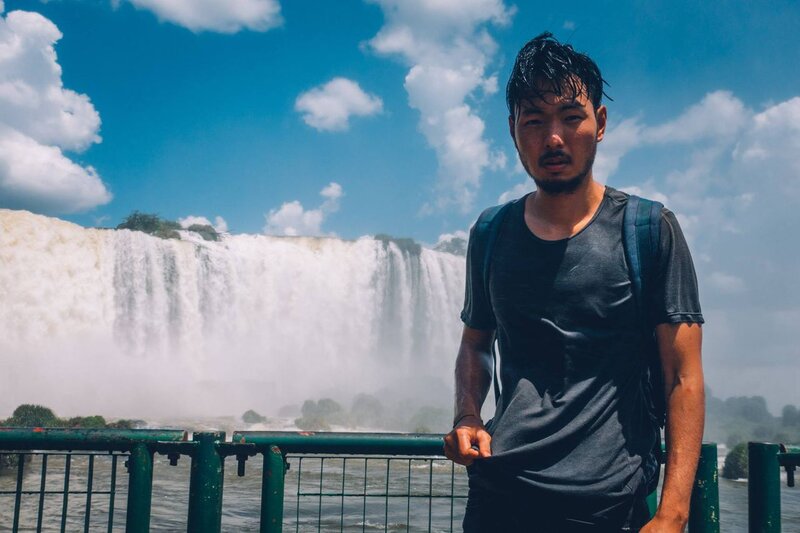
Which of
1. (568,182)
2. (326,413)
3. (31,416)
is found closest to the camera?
(568,182)

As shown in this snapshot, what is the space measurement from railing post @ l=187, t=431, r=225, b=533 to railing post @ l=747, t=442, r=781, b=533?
180 centimetres

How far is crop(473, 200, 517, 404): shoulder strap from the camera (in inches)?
73.5

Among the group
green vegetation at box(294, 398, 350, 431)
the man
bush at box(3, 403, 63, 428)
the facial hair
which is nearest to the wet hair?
the man

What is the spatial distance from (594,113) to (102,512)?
36.0 feet

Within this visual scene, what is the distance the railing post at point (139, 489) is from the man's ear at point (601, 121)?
6.09 ft

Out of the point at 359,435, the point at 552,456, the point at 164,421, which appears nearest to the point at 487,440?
the point at 552,456

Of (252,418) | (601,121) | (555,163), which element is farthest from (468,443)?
(252,418)

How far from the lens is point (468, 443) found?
1.72 meters

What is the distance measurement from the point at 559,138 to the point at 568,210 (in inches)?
7.2

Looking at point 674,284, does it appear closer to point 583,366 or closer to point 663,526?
point 583,366

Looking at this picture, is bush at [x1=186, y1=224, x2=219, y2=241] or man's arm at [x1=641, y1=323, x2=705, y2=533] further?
bush at [x1=186, y1=224, x2=219, y2=241]

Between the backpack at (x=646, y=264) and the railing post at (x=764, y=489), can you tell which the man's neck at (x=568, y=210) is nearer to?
the backpack at (x=646, y=264)

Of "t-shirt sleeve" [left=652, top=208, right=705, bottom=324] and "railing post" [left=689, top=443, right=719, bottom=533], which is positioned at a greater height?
"t-shirt sleeve" [left=652, top=208, right=705, bottom=324]

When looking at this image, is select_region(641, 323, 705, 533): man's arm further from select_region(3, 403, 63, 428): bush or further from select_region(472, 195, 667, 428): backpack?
select_region(3, 403, 63, 428): bush
